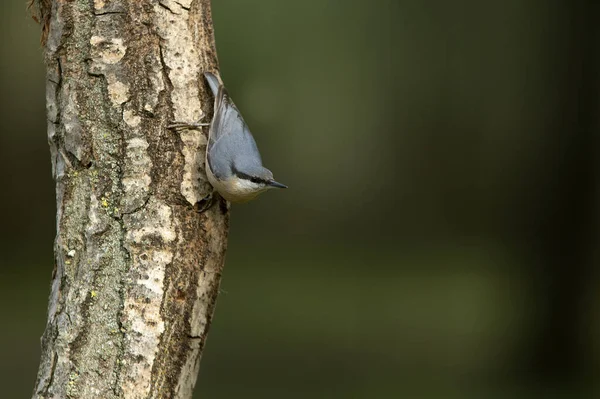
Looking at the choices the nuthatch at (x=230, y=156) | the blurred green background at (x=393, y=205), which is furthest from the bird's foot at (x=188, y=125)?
the blurred green background at (x=393, y=205)

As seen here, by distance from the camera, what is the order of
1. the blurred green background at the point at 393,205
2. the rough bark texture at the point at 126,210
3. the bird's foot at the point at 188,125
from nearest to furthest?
the rough bark texture at the point at 126,210
the bird's foot at the point at 188,125
the blurred green background at the point at 393,205

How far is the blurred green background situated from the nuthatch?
9.96 feet

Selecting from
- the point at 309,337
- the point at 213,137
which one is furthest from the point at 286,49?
the point at 213,137

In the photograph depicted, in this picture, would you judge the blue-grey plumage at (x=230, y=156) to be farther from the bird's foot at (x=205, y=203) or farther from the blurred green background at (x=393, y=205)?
the blurred green background at (x=393, y=205)

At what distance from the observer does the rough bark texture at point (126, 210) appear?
204cm

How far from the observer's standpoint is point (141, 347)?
80.4 inches

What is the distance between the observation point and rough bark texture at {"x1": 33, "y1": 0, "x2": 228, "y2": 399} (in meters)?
2.04

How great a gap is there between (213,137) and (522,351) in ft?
13.9

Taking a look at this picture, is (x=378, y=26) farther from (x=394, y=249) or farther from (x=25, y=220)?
(x=25, y=220)

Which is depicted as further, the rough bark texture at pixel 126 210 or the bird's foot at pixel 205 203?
the bird's foot at pixel 205 203

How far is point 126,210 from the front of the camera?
211cm

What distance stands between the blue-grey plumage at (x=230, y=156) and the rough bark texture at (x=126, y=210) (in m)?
0.06

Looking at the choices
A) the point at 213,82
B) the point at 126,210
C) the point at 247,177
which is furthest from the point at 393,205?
the point at 126,210

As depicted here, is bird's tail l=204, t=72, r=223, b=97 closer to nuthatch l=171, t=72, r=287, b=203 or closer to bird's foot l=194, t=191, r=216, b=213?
nuthatch l=171, t=72, r=287, b=203
